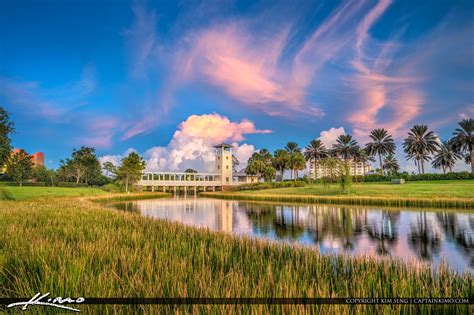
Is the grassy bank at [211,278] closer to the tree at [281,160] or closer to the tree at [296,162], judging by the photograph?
the tree at [296,162]

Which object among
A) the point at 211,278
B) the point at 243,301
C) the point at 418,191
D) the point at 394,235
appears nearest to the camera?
the point at 243,301

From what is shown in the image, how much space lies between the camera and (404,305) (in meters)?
4.20

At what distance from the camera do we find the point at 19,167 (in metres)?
62.9

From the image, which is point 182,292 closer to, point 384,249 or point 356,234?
point 384,249

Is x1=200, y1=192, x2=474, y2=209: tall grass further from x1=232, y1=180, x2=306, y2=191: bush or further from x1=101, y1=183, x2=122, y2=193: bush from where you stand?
x1=101, y1=183, x2=122, y2=193: bush

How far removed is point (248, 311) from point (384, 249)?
12.1 metres

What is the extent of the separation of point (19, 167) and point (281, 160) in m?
68.5

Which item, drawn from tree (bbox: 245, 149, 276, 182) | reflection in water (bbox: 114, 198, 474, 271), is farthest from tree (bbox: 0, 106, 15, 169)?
tree (bbox: 245, 149, 276, 182)

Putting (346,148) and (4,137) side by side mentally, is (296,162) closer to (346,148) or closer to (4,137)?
(346,148)

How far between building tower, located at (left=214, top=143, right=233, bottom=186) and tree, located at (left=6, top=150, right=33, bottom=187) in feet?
163

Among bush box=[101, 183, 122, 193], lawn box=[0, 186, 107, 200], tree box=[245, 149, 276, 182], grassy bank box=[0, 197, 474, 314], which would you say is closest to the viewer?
grassy bank box=[0, 197, 474, 314]

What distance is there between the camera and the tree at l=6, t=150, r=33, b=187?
62156mm
